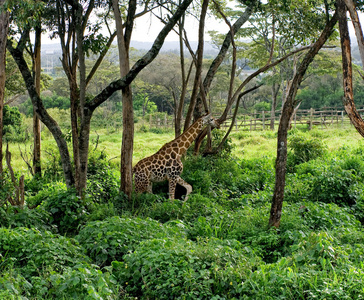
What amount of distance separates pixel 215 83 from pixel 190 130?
26785mm

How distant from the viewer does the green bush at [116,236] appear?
4.85 meters

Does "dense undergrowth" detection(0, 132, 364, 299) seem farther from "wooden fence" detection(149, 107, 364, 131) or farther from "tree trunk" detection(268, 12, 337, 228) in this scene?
"wooden fence" detection(149, 107, 364, 131)

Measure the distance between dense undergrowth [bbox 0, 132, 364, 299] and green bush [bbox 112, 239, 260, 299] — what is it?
0.01m

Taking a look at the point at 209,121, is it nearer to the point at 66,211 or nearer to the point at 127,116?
the point at 127,116

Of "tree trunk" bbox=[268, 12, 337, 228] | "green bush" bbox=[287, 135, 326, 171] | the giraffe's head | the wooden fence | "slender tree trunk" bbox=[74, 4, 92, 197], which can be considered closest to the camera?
"tree trunk" bbox=[268, 12, 337, 228]

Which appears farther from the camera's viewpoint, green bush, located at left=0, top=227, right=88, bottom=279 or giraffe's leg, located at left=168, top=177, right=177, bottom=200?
giraffe's leg, located at left=168, top=177, right=177, bottom=200

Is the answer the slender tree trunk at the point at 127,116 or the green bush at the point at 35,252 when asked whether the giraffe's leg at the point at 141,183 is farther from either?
the green bush at the point at 35,252

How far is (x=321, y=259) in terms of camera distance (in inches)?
170

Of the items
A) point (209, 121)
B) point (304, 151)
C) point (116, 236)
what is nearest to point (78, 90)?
point (209, 121)

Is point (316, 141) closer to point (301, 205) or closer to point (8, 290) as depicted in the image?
point (301, 205)

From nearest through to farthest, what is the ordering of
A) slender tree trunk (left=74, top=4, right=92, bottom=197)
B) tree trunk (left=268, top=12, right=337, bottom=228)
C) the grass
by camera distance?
1. tree trunk (left=268, top=12, right=337, bottom=228)
2. slender tree trunk (left=74, top=4, right=92, bottom=197)
3. the grass

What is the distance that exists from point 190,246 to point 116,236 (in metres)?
0.99

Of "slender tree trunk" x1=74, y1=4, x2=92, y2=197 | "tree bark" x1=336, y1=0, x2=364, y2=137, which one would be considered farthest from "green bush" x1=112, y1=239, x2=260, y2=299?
"slender tree trunk" x1=74, y1=4, x2=92, y2=197

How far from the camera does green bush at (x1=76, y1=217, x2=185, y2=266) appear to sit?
→ 15.9ft
